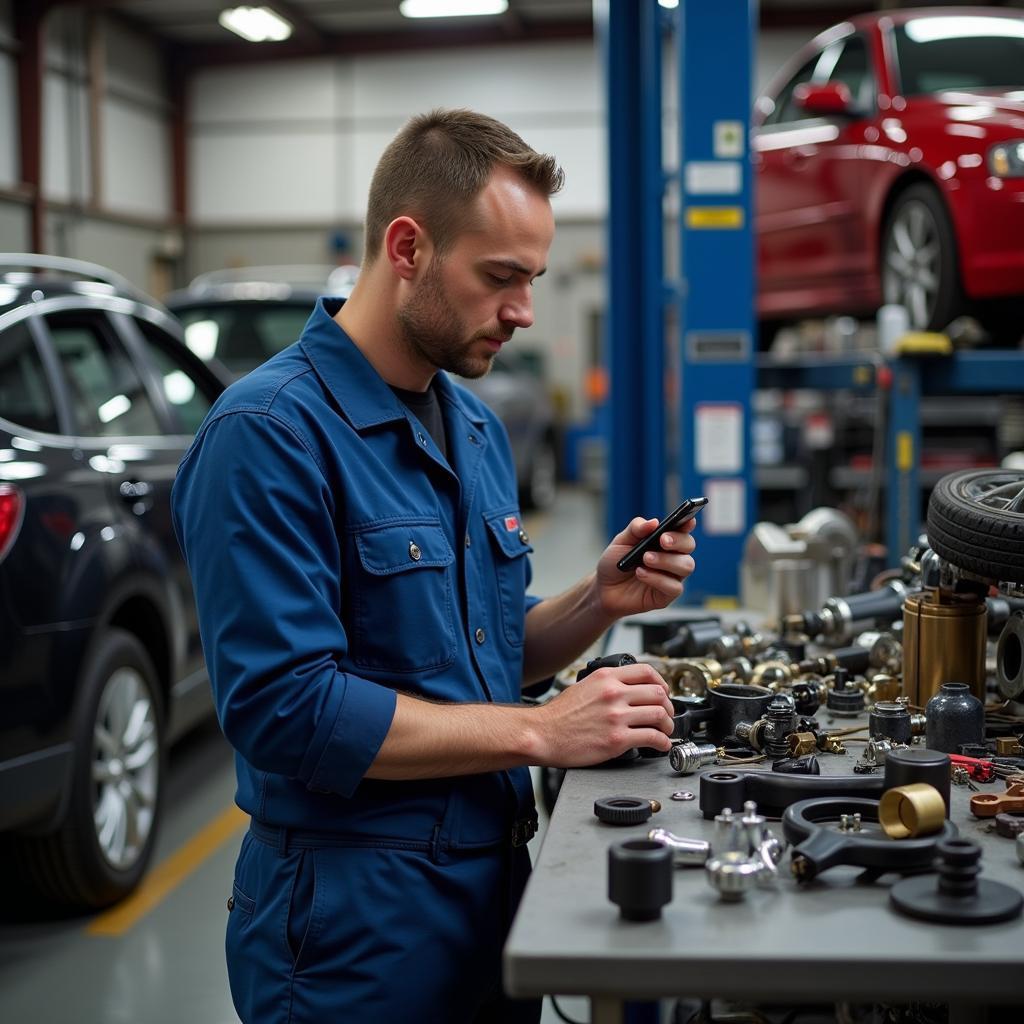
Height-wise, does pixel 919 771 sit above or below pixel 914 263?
below

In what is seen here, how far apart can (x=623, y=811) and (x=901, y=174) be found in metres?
4.09

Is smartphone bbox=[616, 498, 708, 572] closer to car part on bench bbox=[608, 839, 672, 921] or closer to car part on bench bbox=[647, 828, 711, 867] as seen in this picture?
car part on bench bbox=[647, 828, 711, 867]

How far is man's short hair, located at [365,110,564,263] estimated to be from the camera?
5.35 feet

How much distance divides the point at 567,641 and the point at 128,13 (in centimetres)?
1510

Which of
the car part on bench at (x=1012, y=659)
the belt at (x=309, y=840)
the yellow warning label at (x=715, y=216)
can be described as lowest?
the belt at (x=309, y=840)

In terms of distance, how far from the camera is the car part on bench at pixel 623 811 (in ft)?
4.65

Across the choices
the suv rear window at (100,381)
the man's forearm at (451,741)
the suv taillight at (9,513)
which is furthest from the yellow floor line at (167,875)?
the man's forearm at (451,741)

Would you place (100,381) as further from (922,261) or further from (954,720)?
(922,261)

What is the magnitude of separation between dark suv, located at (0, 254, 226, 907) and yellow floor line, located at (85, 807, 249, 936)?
0.06m

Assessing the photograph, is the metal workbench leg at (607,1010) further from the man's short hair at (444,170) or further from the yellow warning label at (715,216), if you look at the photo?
the yellow warning label at (715,216)

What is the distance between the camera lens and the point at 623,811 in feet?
4.64

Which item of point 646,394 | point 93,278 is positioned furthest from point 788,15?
point 93,278

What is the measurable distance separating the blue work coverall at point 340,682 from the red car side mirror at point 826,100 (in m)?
3.88

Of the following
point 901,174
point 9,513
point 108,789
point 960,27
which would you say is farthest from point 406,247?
point 960,27
